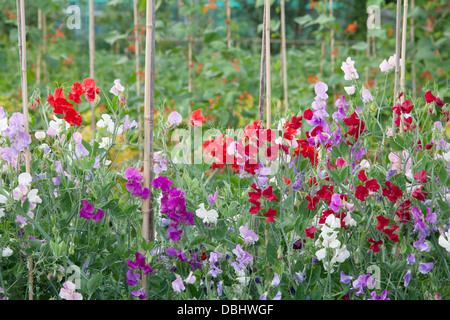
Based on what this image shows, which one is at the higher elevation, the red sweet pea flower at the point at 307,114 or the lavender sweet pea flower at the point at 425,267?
the red sweet pea flower at the point at 307,114

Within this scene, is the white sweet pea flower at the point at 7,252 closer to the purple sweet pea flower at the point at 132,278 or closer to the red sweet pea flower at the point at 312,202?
the purple sweet pea flower at the point at 132,278

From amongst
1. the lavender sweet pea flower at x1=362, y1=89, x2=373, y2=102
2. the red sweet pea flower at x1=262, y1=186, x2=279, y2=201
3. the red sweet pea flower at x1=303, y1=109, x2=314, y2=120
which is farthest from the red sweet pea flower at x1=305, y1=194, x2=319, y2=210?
the lavender sweet pea flower at x1=362, y1=89, x2=373, y2=102

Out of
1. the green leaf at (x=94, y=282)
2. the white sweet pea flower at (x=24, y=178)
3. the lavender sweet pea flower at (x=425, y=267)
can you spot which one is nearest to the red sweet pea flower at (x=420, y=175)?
the lavender sweet pea flower at (x=425, y=267)

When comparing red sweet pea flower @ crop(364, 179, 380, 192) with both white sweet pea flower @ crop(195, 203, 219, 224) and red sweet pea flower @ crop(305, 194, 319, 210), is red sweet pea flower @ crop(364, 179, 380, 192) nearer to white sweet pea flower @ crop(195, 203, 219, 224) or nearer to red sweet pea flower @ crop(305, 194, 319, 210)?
red sweet pea flower @ crop(305, 194, 319, 210)

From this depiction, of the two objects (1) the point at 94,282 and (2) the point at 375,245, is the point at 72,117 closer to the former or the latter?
(1) the point at 94,282

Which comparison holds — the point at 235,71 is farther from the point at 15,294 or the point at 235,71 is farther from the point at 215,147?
the point at 15,294

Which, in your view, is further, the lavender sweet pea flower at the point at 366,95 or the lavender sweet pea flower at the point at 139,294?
the lavender sweet pea flower at the point at 366,95

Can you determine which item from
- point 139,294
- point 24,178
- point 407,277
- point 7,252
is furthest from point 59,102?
point 407,277

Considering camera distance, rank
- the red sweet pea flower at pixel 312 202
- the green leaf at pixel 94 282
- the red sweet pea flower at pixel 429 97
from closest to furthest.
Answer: the green leaf at pixel 94 282 → the red sweet pea flower at pixel 312 202 → the red sweet pea flower at pixel 429 97

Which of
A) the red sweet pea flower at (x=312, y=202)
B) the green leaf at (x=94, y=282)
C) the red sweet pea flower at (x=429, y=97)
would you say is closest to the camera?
the green leaf at (x=94, y=282)

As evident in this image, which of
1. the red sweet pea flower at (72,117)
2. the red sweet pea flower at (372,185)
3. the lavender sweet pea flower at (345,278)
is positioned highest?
the red sweet pea flower at (72,117)

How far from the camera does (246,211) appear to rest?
1165 millimetres

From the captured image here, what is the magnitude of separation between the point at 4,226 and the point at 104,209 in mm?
211
